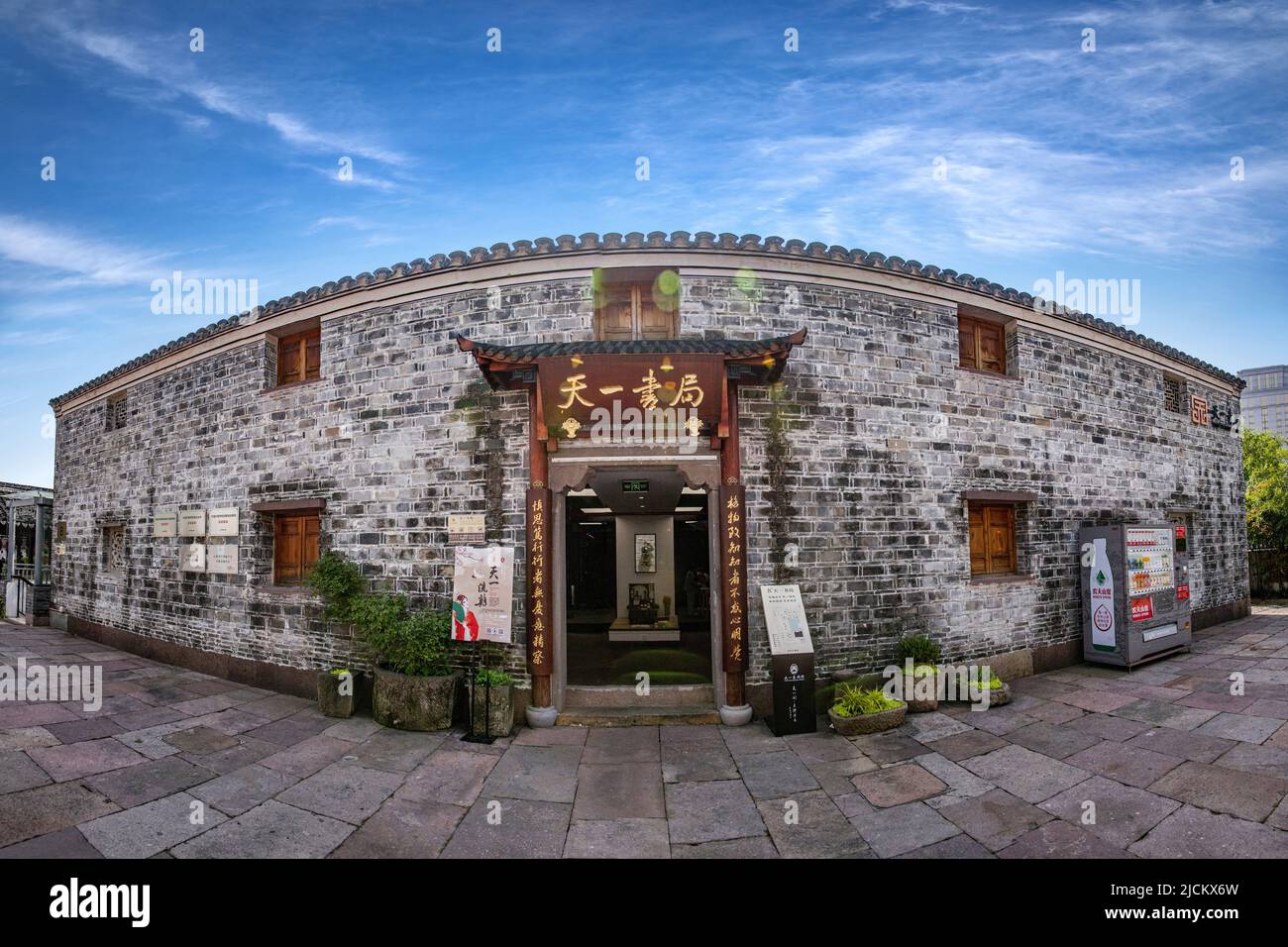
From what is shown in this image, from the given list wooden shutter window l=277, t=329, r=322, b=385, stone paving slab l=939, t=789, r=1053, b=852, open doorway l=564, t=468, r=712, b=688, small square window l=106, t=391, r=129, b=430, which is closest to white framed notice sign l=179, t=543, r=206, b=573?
wooden shutter window l=277, t=329, r=322, b=385

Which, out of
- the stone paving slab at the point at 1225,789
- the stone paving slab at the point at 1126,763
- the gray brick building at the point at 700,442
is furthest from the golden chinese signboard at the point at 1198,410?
the stone paving slab at the point at 1225,789

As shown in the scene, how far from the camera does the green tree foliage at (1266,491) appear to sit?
13.6m

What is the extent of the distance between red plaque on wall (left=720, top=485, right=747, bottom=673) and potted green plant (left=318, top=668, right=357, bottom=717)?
14.4ft

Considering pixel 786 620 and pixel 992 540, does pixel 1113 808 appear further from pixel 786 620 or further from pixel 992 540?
pixel 992 540

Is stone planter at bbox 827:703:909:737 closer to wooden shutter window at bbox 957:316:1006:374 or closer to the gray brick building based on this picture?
the gray brick building

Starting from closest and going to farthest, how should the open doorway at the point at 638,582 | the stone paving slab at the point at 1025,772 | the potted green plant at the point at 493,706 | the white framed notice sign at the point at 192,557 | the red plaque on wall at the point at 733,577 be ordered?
1. the stone paving slab at the point at 1025,772
2. the potted green plant at the point at 493,706
3. the red plaque on wall at the point at 733,577
4. the open doorway at the point at 638,582
5. the white framed notice sign at the point at 192,557

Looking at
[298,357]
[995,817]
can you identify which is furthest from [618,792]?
[298,357]

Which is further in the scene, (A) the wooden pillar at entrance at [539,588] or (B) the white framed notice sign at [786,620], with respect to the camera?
(A) the wooden pillar at entrance at [539,588]

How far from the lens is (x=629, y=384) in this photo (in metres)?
5.88

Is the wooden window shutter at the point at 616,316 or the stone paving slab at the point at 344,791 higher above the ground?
the wooden window shutter at the point at 616,316

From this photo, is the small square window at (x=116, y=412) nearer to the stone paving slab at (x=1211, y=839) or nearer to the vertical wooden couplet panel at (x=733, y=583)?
the vertical wooden couplet panel at (x=733, y=583)

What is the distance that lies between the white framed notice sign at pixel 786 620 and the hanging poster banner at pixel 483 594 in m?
2.96

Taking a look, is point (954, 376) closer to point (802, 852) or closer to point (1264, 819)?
point (1264, 819)

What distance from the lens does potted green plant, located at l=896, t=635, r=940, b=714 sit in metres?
6.30
